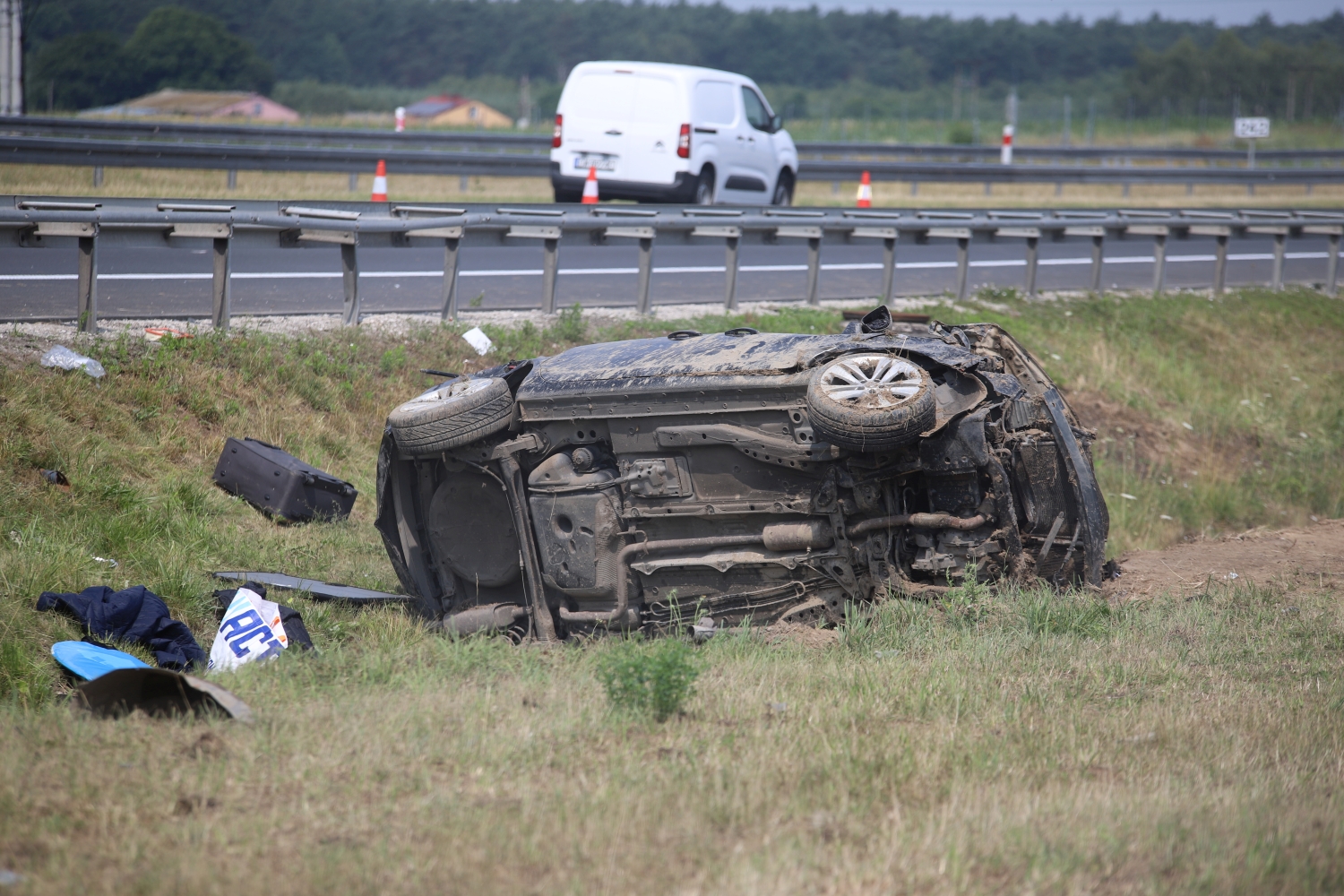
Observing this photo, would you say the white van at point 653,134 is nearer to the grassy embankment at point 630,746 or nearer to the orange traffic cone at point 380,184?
the orange traffic cone at point 380,184

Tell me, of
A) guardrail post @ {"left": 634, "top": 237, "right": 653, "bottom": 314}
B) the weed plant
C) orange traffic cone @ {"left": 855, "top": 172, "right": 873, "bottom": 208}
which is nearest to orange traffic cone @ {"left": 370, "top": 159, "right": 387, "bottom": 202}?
guardrail post @ {"left": 634, "top": 237, "right": 653, "bottom": 314}

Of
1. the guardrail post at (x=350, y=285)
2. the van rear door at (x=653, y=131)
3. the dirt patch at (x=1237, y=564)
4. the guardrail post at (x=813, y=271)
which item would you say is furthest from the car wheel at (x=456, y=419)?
the van rear door at (x=653, y=131)

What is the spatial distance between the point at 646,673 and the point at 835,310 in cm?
837

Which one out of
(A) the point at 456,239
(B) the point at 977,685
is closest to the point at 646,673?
(B) the point at 977,685

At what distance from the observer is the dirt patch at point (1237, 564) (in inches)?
272

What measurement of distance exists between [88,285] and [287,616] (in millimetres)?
3739

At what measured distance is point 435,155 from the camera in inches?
797

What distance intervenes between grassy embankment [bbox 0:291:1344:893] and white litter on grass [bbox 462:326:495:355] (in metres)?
2.37

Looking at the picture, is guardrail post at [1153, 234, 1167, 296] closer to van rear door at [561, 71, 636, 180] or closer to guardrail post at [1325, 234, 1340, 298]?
guardrail post at [1325, 234, 1340, 298]

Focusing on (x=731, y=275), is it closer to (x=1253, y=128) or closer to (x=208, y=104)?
(x=1253, y=128)

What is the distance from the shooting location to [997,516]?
5609 millimetres

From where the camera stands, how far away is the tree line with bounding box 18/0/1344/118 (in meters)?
71.4

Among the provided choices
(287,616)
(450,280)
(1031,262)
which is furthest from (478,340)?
(1031,262)

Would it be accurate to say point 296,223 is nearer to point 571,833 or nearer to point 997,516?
point 997,516
